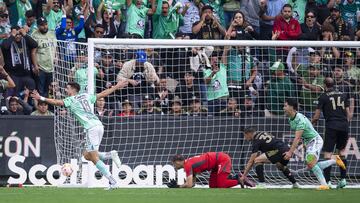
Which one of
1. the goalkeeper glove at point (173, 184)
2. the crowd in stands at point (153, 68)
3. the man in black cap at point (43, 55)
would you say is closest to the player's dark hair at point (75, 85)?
the crowd in stands at point (153, 68)

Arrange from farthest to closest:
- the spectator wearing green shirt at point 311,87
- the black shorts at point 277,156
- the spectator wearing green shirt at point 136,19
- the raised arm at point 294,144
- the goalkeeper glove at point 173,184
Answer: the spectator wearing green shirt at point 136,19 → the spectator wearing green shirt at point 311,87 → the black shorts at point 277,156 → the goalkeeper glove at point 173,184 → the raised arm at point 294,144

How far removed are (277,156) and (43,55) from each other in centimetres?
608

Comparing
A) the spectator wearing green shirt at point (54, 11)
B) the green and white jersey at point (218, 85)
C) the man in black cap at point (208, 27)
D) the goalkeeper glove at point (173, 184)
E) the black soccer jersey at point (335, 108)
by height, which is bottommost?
the goalkeeper glove at point (173, 184)

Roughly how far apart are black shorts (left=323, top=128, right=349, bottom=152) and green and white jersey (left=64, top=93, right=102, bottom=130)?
4787mm

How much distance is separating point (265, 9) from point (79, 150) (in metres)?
6.95

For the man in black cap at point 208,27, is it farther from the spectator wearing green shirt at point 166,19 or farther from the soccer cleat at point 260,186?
the soccer cleat at point 260,186

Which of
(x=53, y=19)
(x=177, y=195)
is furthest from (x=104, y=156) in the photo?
(x=53, y=19)

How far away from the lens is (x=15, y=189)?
20.4 metres

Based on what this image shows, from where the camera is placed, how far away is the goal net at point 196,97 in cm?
2317

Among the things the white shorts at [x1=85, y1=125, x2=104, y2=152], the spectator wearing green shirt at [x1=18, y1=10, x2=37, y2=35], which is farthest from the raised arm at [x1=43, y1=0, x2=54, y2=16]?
the white shorts at [x1=85, y1=125, x2=104, y2=152]

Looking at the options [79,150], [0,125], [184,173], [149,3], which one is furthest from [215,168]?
[149,3]

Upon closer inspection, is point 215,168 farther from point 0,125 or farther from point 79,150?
point 0,125

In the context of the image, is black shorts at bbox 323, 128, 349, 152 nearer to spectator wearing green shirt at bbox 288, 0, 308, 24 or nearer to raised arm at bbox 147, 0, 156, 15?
spectator wearing green shirt at bbox 288, 0, 308, 24

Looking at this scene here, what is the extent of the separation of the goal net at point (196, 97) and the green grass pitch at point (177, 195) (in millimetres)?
2918
